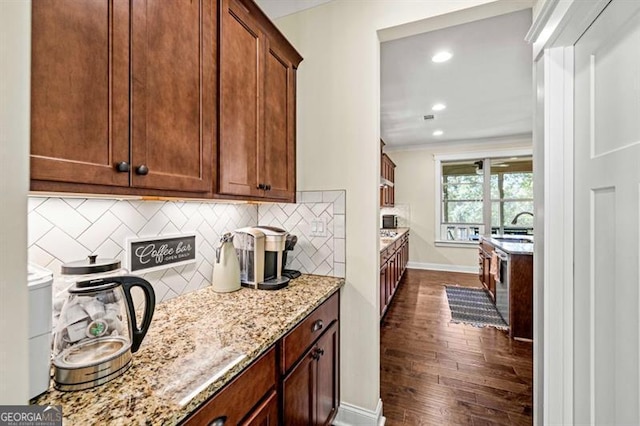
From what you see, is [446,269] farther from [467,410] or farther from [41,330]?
[41,330]

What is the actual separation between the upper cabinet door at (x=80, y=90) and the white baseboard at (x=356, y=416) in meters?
1.76

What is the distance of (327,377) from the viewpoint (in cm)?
153

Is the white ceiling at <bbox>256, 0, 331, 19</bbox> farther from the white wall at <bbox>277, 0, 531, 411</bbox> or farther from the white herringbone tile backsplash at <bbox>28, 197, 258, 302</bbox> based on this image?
the white herringbone tile backsplash at <bbox>28, 197, 258, 302</bbox>

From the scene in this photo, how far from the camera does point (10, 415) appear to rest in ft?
1.22

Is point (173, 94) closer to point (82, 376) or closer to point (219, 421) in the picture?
point (82, 376)

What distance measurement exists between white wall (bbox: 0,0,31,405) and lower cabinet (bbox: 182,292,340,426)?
45cm

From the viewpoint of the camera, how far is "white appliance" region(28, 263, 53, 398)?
0.63m

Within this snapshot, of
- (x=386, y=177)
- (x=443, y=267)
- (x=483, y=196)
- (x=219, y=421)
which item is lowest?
(x=443, y=267)

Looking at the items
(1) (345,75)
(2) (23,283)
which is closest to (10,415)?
(2) (23,283)

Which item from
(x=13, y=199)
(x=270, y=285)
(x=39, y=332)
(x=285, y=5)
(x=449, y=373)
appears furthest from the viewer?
(x=449, y=373)

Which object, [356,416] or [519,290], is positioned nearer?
[356,416]

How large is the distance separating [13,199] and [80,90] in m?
0.55

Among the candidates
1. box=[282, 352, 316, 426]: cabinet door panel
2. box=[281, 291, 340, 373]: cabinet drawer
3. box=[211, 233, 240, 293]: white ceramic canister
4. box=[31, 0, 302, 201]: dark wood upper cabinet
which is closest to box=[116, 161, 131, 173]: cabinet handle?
box=[31, 0, 302, 201]: dark wood upper cabinet

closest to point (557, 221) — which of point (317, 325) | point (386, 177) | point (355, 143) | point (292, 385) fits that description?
point (355, 143)
